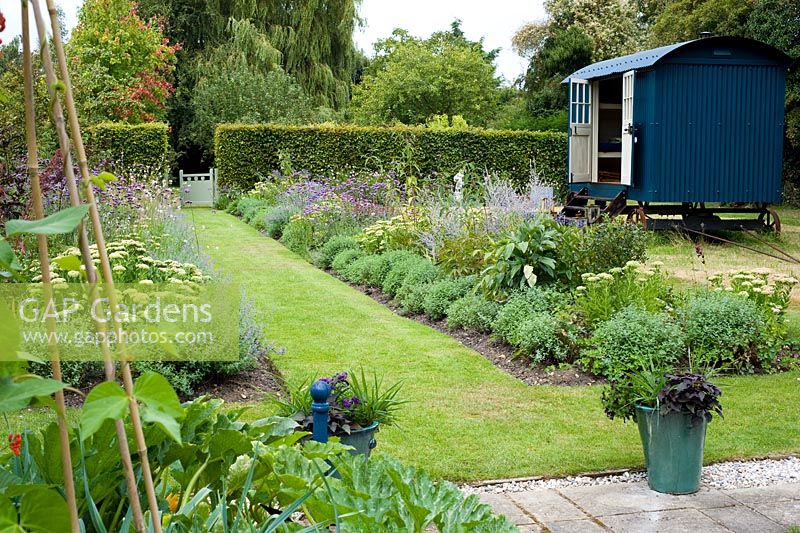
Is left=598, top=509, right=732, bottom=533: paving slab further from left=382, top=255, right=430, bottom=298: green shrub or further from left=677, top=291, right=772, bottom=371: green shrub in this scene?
left=382, top=255, right=430, bottom=298: green shrub

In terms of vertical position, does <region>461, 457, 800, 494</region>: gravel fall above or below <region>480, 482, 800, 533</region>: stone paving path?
below

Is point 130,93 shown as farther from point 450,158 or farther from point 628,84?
point 628,84

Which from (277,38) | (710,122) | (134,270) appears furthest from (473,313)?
(277,38)

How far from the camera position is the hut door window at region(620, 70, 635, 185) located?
41.5 ft

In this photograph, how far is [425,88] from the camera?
25438mm

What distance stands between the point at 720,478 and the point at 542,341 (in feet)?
6.63

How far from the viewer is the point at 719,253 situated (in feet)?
37.1

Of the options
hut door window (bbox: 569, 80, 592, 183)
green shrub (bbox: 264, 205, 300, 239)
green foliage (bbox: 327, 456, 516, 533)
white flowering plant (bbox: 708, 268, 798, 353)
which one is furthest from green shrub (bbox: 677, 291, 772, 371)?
hut door window (bbox: 569, 80, 592, 183)

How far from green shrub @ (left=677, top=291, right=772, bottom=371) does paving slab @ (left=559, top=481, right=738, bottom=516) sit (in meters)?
2.01

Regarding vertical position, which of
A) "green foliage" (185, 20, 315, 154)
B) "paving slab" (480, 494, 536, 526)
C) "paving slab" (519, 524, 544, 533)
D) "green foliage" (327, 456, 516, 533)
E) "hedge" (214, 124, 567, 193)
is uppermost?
"green foliage" (185, 20, 315, 154)

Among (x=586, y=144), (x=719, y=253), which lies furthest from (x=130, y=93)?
(x=719, y=253)

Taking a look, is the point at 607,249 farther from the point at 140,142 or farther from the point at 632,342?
the point at 140,142

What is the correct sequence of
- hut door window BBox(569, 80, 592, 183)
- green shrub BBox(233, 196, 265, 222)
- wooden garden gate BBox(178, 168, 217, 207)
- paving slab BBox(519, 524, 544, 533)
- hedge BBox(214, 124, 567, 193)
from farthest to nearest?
wooden garden gate BBox(178, 168, 217, 207) < hedge BBox(214, 124, 567, 193) < green shrub BBox(233, 196, 265, 222) < hut door window BBox(569, 80, 592, 183) < paving slab BBox(519, 524, 544, 533)

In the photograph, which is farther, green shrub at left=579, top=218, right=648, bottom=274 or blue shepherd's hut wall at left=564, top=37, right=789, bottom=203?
A: blue shepherd's hut wall at left=564, top=37, right=789, bottom=203
